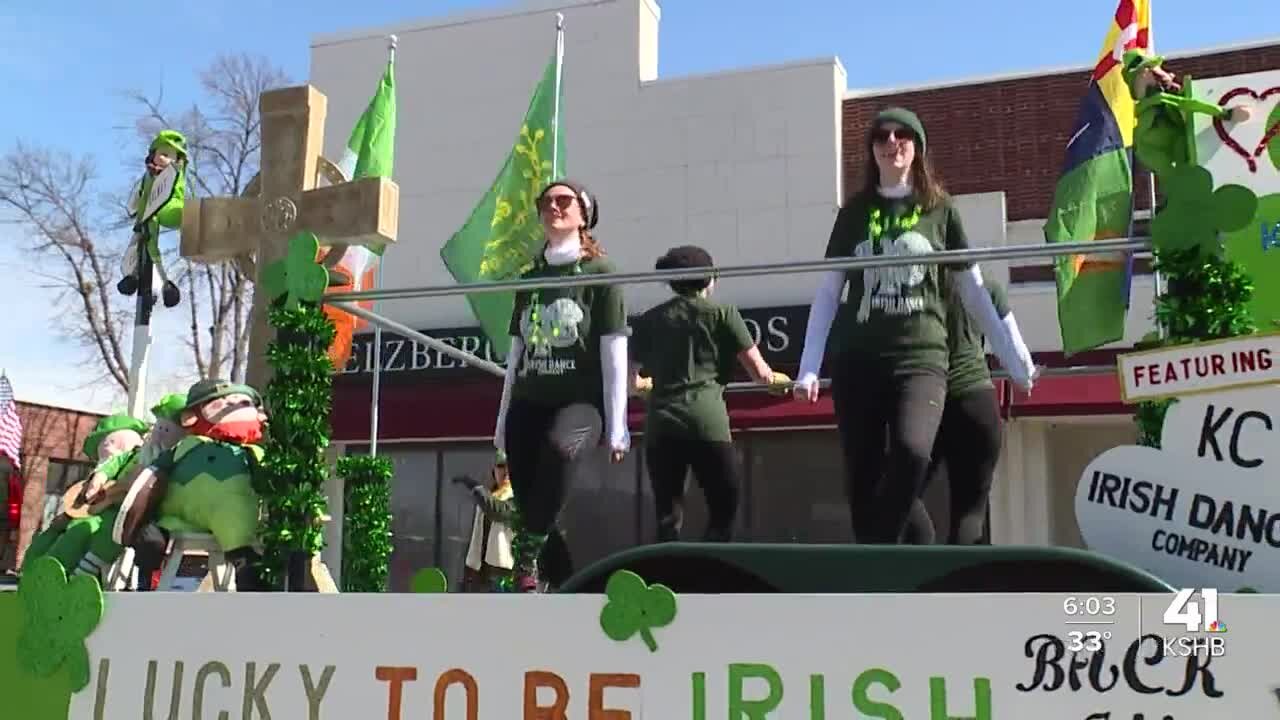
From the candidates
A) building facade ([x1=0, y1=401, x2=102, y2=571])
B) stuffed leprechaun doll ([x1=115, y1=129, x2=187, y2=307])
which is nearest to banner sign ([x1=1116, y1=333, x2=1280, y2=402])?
stuffed leprechaun doll ([x1=115, y1=129, x2=187, y2=307])

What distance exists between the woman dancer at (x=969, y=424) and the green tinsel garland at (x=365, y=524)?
179 cm

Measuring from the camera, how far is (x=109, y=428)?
6.77m

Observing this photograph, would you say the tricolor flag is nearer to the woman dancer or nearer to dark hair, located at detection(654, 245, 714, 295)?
dark hair, located at detection(654, 245, 714, 295)

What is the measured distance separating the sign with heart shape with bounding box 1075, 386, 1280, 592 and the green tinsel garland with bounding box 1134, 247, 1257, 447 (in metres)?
0.08

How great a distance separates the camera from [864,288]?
3.41 m

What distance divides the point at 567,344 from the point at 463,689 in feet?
4.38

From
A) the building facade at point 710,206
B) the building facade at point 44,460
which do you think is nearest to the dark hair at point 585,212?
the building facade at point 710,206

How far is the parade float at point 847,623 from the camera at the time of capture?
2.27 metres

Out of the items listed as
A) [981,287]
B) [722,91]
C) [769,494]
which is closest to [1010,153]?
[722,91]

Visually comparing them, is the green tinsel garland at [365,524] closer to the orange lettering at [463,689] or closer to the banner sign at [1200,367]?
the orange lettering at [463,689]

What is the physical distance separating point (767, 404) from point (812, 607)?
8.81 m

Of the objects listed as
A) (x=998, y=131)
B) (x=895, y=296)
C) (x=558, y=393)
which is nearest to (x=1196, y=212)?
(x=895, y=296)

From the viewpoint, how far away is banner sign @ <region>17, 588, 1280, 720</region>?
2221 millimetres

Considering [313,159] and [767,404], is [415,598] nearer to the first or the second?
[313,159]
